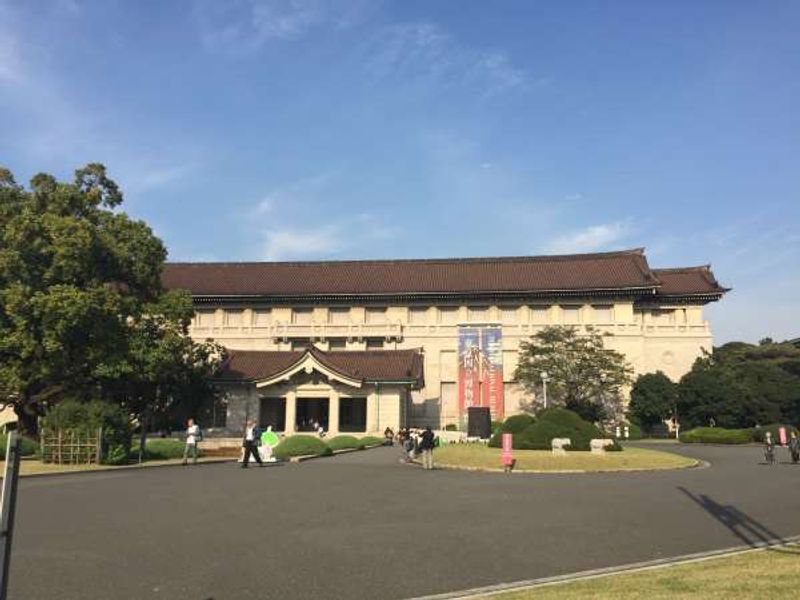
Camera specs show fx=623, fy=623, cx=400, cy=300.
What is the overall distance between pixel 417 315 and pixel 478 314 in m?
5.60

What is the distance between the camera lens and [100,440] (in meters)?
21.8

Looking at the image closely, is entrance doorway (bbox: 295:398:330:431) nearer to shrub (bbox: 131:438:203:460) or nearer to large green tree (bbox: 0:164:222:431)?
large green tree (bbox: 0:164:222:431)

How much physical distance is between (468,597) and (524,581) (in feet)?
3.15

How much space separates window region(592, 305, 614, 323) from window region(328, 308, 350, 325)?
2231cm

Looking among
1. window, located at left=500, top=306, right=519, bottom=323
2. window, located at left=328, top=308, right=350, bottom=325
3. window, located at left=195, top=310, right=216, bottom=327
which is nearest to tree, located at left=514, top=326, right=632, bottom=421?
window, located at left=500, top=306, right=519, bottom=323

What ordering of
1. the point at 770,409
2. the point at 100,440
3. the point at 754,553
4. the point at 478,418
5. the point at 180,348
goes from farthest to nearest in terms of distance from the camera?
the point at 770,409
the point at 478,418
the point at 180,348
the point at 100,440
the point at 754,553

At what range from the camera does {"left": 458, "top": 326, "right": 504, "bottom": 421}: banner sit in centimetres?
5316

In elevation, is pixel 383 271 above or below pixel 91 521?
above

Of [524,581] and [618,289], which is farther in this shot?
[618,289]

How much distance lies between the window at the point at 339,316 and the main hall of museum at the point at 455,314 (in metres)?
0.13

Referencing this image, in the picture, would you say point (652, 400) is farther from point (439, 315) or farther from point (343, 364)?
point (343, 364)

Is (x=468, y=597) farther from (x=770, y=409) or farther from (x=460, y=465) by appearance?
(x=770, y=409)

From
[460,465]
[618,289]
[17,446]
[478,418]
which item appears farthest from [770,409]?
[17,446]

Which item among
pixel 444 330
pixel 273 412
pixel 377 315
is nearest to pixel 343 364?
pixel 273 412
